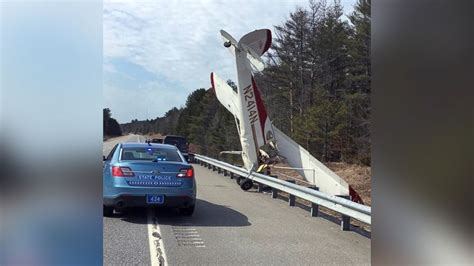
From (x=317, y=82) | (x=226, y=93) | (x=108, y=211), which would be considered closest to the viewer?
(x=108, y=211)

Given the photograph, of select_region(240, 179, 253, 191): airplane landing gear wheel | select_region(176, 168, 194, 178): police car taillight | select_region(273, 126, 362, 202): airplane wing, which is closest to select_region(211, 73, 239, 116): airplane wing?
select_region(273, 126, 362, 202): airplane wing

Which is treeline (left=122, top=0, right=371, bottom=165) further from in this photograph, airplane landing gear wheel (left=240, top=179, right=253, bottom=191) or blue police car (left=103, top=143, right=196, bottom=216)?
blue police car (left=103, top=143, right=196, bottom=216)

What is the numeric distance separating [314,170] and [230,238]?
4.95m

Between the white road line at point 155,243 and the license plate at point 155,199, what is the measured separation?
0.36m

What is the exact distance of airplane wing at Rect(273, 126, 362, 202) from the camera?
960cm

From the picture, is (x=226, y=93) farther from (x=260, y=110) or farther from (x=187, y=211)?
(x=187, y=211)

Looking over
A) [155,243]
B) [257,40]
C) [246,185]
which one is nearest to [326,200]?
[155,243]

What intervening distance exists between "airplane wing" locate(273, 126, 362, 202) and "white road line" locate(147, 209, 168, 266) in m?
3.80

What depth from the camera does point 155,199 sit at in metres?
7.27

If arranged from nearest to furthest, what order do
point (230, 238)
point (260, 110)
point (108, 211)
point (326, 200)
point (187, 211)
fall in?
1. point (230, 238)
2. point (108, 211)
3. point (326, 200)
4. point (187, 211)
5. point (260, 110)
